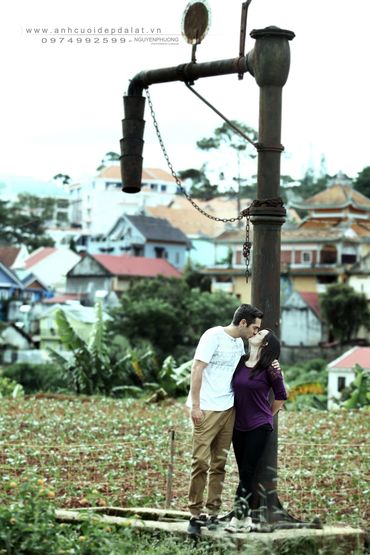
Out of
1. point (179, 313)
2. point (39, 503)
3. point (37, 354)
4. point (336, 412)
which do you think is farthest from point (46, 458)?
point (37, 354)

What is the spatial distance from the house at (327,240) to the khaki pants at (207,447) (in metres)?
62.0

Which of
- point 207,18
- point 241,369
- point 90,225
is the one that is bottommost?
point 241,369

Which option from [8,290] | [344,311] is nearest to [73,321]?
[344,311]

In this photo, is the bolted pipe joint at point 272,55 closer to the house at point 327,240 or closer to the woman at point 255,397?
the woman at point 255,397

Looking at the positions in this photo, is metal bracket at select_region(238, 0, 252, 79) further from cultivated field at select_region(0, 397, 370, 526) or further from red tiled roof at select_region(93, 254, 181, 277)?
red tiled roof at select_region(93, 254, 181, 277)

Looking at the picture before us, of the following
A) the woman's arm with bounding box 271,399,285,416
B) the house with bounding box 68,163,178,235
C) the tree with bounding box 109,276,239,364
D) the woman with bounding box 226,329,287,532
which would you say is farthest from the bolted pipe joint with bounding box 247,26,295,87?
the house with bounding box 68,163,178,235

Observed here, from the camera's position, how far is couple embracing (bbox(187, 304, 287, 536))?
27.6ft

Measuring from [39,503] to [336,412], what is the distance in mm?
14488

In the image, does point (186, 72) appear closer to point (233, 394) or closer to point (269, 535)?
point (233, 394)

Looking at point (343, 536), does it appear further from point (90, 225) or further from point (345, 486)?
point (90, 225)

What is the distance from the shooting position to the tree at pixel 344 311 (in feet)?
204

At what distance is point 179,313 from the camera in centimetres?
5731

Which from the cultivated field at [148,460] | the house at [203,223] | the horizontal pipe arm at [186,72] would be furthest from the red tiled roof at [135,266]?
the horizontal pipe arm at [186,72]

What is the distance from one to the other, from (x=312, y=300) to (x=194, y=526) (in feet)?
193
